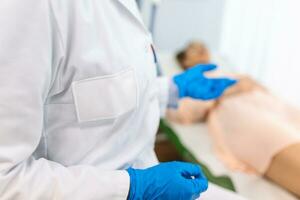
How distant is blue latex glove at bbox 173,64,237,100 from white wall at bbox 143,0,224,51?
0.95 m

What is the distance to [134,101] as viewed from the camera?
3.04 ft

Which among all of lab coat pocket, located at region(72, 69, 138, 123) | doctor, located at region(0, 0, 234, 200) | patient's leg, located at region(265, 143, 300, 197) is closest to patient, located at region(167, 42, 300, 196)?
patient's leg, located at region(265, 143, 300, 197)

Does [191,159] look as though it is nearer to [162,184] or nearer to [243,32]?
[162,184]

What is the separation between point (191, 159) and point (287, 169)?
0.38 m

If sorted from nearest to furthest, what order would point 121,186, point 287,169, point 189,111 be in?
1. point 121,186
2. point 287,169
3. point 189,111

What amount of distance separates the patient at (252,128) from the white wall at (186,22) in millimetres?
346

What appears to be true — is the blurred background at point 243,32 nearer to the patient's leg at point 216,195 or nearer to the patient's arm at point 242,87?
the patient's arm at point 242,87

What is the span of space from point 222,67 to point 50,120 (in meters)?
1.56

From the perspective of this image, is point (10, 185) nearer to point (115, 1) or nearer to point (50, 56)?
point (50, 56)

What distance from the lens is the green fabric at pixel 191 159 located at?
4.62 ft

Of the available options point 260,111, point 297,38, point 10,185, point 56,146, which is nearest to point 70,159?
point 56,146

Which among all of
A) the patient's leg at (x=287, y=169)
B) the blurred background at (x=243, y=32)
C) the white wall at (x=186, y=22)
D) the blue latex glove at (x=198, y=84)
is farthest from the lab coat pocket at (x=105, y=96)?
the white wall at (x=186, y=22)

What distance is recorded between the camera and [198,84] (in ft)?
4.86

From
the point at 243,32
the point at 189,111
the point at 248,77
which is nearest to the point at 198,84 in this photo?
the point at 189,111
